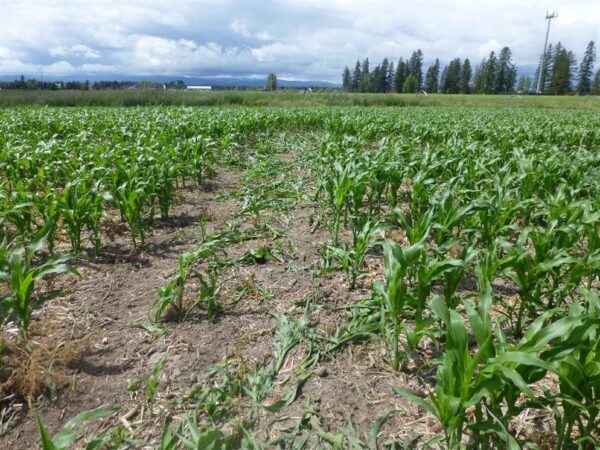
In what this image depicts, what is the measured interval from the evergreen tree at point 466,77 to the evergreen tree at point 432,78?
8.35 meters

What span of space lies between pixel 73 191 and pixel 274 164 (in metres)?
4.43

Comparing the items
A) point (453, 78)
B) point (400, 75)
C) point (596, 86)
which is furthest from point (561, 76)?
point (400, 75)

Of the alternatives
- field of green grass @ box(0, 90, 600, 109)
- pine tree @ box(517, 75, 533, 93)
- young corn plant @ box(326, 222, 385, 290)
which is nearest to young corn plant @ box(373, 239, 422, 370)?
young corn plant @ box(326, 222, 385, 290)

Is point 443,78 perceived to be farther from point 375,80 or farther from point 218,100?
point 218,100

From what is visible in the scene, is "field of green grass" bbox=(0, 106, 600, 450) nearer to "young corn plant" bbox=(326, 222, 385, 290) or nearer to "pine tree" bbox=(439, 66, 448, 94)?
"young corn plant" bbox=(326, 222, 385, 290)

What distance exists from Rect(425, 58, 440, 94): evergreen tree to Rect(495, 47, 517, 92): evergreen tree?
13430mm

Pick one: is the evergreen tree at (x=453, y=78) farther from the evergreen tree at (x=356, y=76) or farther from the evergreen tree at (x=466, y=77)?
the evergreen tree at (x=356, y=76)

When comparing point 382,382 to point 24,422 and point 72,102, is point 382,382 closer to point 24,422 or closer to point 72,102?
point 24,422

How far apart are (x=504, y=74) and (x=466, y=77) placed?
10511mm

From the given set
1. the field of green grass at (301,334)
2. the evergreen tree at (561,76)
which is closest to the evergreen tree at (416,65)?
the evergreen tree at (561,76)

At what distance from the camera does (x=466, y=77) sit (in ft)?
287

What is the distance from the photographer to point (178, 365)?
2.20 m

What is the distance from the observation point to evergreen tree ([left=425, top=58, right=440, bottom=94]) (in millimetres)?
96562

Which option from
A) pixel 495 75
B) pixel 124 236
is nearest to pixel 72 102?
pixel 124 236
